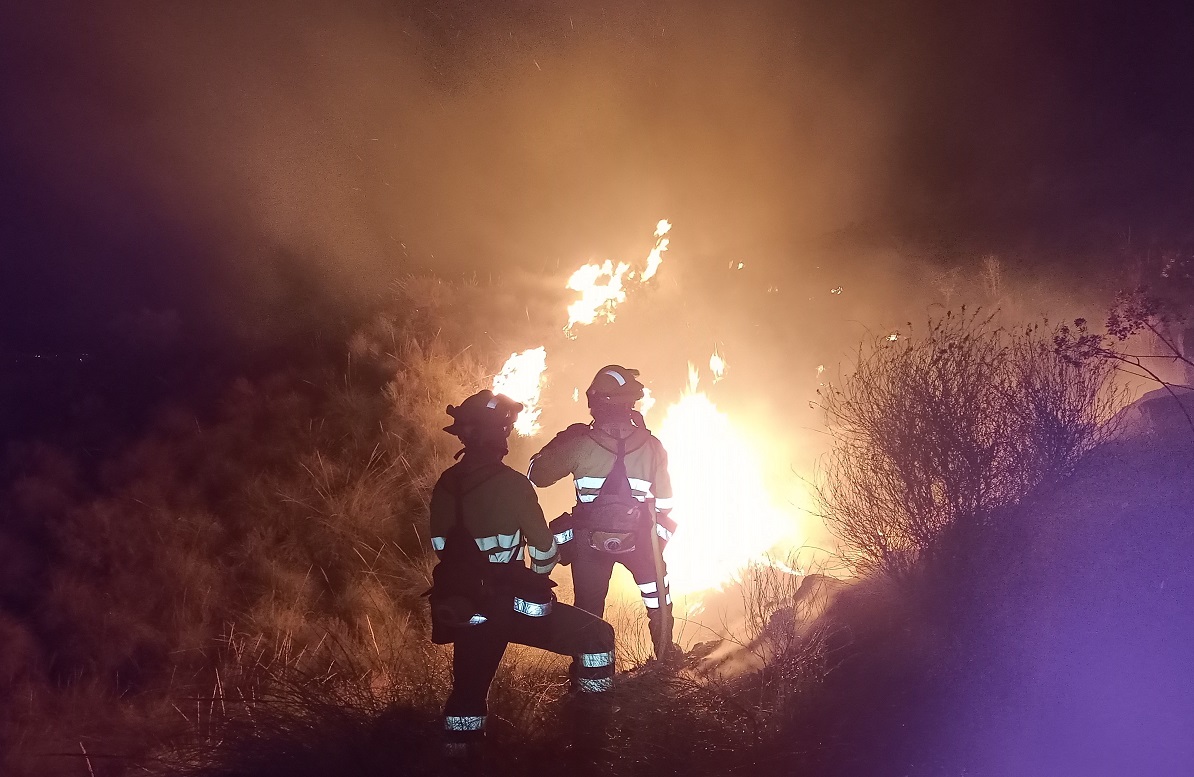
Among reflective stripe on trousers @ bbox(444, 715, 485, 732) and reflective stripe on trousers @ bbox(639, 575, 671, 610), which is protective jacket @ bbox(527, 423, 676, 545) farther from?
reflective stripe on trousers @ bbox(444, 715, 485, 732)

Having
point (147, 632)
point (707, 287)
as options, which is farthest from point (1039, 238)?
point (147, 632)

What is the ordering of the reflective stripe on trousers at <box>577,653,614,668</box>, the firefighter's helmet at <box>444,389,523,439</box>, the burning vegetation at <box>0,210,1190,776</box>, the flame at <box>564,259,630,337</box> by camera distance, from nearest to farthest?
the firefighter's helmet at <box>444,389,523,439</box>
the reflective stripe on trousers at <box>577,653,614,668</box>
the burning vegetation at <box>0,210,1190,776</box>
the flame at <box>564,259,630,337</box>

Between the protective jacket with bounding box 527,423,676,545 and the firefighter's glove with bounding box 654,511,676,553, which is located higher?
the protective jacket with bounding box 527,423,676,545

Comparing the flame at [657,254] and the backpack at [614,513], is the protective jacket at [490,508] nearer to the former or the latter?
the backpack at [614,513]

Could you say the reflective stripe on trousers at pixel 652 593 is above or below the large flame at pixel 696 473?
below

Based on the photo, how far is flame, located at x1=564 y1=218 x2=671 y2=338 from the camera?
11.8m

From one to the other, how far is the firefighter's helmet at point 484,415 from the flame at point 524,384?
6.27 metres

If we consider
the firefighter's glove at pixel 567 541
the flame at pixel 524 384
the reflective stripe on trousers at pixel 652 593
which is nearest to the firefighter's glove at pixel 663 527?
the reflective stripe on trousers at pixel 652 593

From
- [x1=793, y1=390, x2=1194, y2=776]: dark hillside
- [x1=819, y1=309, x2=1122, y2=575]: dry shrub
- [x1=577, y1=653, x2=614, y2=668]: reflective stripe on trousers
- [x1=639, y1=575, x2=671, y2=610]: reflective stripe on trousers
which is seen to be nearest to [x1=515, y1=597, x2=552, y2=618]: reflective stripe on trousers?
[x1=577, y1=653, x2=614, y2=668]: reflective stripe on trousers

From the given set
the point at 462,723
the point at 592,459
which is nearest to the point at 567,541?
the point at 592,459

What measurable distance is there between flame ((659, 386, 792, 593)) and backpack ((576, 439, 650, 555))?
12.7ft

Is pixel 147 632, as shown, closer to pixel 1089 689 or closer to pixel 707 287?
pixel 1089 689

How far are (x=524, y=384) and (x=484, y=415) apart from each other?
6.65 meters

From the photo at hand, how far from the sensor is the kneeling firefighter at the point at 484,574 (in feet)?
11.8
